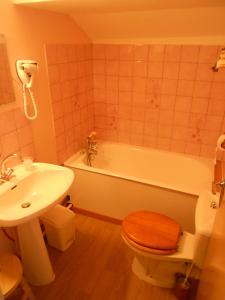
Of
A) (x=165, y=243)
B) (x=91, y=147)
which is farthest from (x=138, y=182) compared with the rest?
(x=91, y=147)

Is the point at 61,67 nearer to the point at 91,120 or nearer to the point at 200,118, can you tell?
the point at 91,120

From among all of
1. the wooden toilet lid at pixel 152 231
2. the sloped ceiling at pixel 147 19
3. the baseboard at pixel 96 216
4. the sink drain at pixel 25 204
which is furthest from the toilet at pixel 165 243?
the sloped ceiling at pixel 147 19

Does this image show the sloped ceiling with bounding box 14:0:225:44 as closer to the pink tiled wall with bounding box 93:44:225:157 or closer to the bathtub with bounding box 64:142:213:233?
the pink tiled wall with bounding box 93:44:225:157

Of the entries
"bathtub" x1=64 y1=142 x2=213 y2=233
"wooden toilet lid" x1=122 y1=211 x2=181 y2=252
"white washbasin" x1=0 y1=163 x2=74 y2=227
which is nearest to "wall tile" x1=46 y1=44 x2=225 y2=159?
"bathtub" x1=64 y1=142 x2=213 y2=233

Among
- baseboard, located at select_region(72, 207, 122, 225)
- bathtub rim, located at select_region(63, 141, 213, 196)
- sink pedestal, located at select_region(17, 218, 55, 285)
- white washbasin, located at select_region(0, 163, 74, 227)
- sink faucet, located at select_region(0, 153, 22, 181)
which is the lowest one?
baseboard, located at select_region(72, 207, 122, 225)

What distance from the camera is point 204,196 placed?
154 cm

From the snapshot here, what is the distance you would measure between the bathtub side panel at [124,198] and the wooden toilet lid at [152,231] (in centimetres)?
30

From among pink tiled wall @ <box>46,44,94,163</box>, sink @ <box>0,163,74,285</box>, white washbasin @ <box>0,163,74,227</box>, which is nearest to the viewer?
white washbasin @ <box>0,163,74,227</box>

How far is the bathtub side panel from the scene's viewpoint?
1.93m

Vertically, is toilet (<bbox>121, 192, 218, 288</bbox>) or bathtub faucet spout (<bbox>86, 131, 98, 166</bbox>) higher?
bathtub faucet spout (<bbox>86, 131, 98, 166</bbox>)

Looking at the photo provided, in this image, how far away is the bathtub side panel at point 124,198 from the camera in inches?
76.2

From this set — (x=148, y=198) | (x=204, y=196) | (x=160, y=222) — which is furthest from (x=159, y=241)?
(x=148, y=198)

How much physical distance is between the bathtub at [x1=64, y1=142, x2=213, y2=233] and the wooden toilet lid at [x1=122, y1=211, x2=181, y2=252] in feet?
1.05

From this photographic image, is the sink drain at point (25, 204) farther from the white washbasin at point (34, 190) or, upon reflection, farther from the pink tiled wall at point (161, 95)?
the pink tiled wall at point (161, 95)
